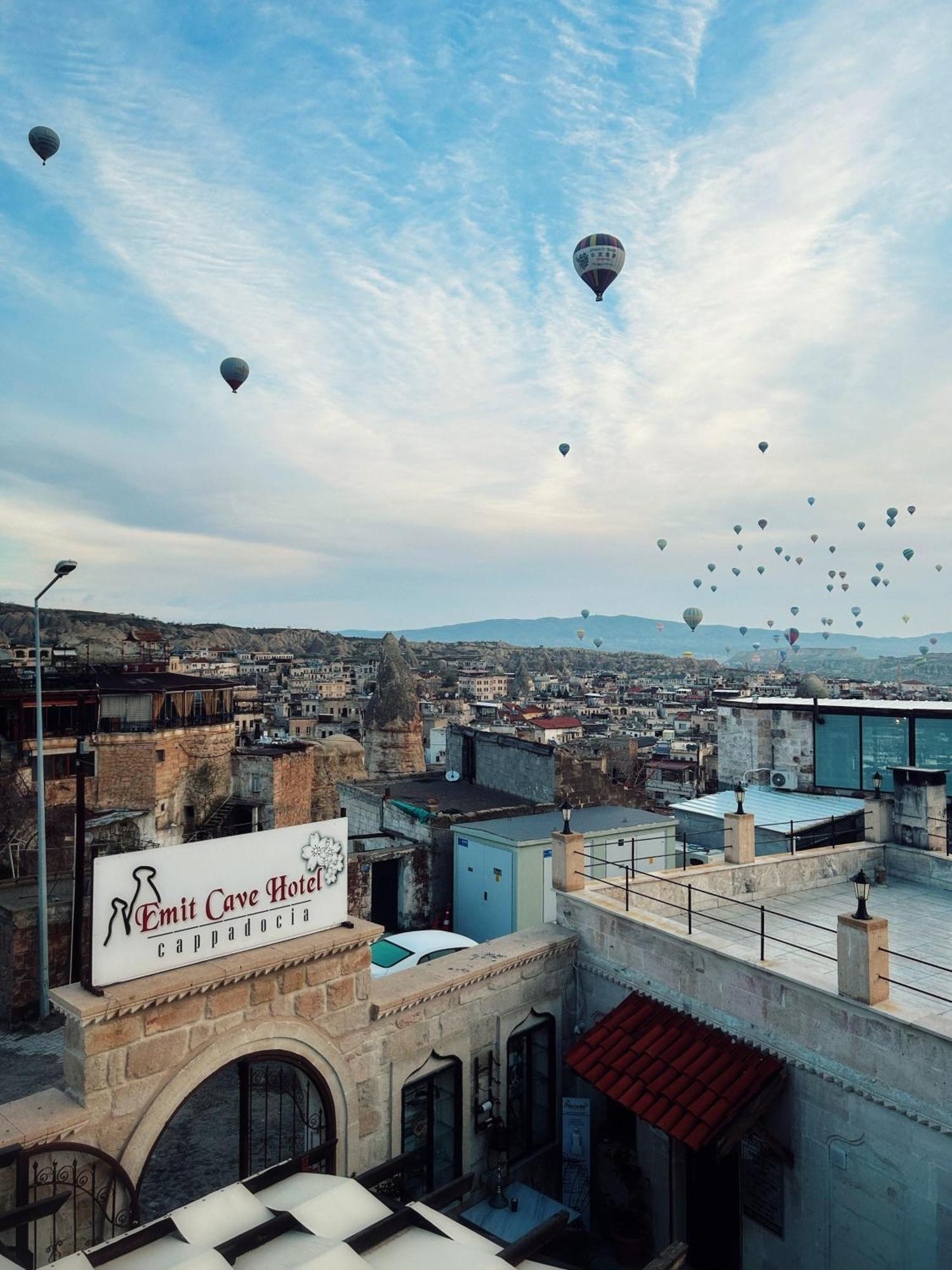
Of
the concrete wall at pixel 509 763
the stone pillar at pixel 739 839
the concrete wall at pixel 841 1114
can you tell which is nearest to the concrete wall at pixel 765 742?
the concrete wall at pixel 509 763

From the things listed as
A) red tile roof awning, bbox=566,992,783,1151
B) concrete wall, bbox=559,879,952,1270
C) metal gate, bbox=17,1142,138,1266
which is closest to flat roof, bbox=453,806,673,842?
red tile roof awning, bbox=566,992,783,1151

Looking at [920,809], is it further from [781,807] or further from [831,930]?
[781,807]

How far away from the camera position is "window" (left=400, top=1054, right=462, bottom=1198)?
10.6 metres

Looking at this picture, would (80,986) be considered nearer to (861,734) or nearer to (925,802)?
(925,802)

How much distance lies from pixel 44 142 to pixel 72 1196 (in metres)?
47.4

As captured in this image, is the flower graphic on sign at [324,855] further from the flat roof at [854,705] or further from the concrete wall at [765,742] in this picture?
the flat roof at [854,705]

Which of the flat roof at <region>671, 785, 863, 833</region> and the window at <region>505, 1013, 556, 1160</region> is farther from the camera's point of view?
the flat roof at <region>671, 785, 863, 833</region>

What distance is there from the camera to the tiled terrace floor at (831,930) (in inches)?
415

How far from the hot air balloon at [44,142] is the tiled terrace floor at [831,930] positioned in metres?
45.8

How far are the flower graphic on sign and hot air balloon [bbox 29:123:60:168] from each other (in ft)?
147

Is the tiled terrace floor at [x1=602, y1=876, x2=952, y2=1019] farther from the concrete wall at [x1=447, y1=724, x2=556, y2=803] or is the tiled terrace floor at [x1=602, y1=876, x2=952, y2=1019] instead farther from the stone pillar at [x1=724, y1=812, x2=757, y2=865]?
the concrete wall at [x1=447, y1=724, x2=556, y2=803]

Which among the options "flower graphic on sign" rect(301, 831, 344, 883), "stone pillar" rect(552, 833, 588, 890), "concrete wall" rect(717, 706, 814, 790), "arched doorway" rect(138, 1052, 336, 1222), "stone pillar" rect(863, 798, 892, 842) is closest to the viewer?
"arched doorway" rect(138, 1052, 336, 1222)

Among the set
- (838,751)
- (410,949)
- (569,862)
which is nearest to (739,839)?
(569,862)

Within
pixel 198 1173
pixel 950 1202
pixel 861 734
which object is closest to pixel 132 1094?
pixel 198 1173
